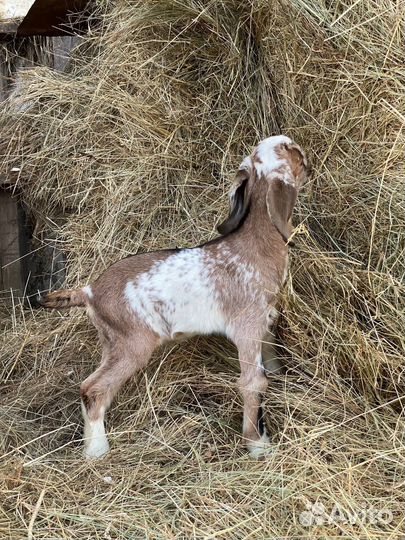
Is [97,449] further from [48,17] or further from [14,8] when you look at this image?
[14,8]

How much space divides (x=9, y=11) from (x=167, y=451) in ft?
15.5

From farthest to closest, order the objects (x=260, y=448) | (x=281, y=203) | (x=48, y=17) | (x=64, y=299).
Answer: (x=48, y=17), (x=64, y=299), (x=281, y=203), (x=260, y=448)

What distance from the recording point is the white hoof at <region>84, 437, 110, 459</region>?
3199 mm

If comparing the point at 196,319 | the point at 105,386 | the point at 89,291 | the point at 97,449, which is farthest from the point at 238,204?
the point at 97,449

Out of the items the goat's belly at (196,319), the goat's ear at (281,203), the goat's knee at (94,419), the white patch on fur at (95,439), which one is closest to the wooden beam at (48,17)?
the goat's ear at (281,203)

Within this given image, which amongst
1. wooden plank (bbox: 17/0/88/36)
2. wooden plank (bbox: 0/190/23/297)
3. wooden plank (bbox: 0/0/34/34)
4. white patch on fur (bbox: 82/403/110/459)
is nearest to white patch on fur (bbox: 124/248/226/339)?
white patch on fur (bbox: 82/403/110/459)

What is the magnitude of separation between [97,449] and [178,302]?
747 mm

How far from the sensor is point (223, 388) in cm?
344

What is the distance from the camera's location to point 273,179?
11.0 feet

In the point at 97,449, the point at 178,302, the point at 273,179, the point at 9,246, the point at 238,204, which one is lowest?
the point at 97,449

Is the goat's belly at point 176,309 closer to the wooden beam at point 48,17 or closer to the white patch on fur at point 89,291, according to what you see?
the white patch on fur at point 89,291

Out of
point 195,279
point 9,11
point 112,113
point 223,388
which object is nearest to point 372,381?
point 223,388

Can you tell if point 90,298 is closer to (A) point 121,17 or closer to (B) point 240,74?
(B) point 240,74

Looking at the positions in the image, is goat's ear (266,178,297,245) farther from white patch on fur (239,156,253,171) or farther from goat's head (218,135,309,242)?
white patch on fur (239,156,253,171)
